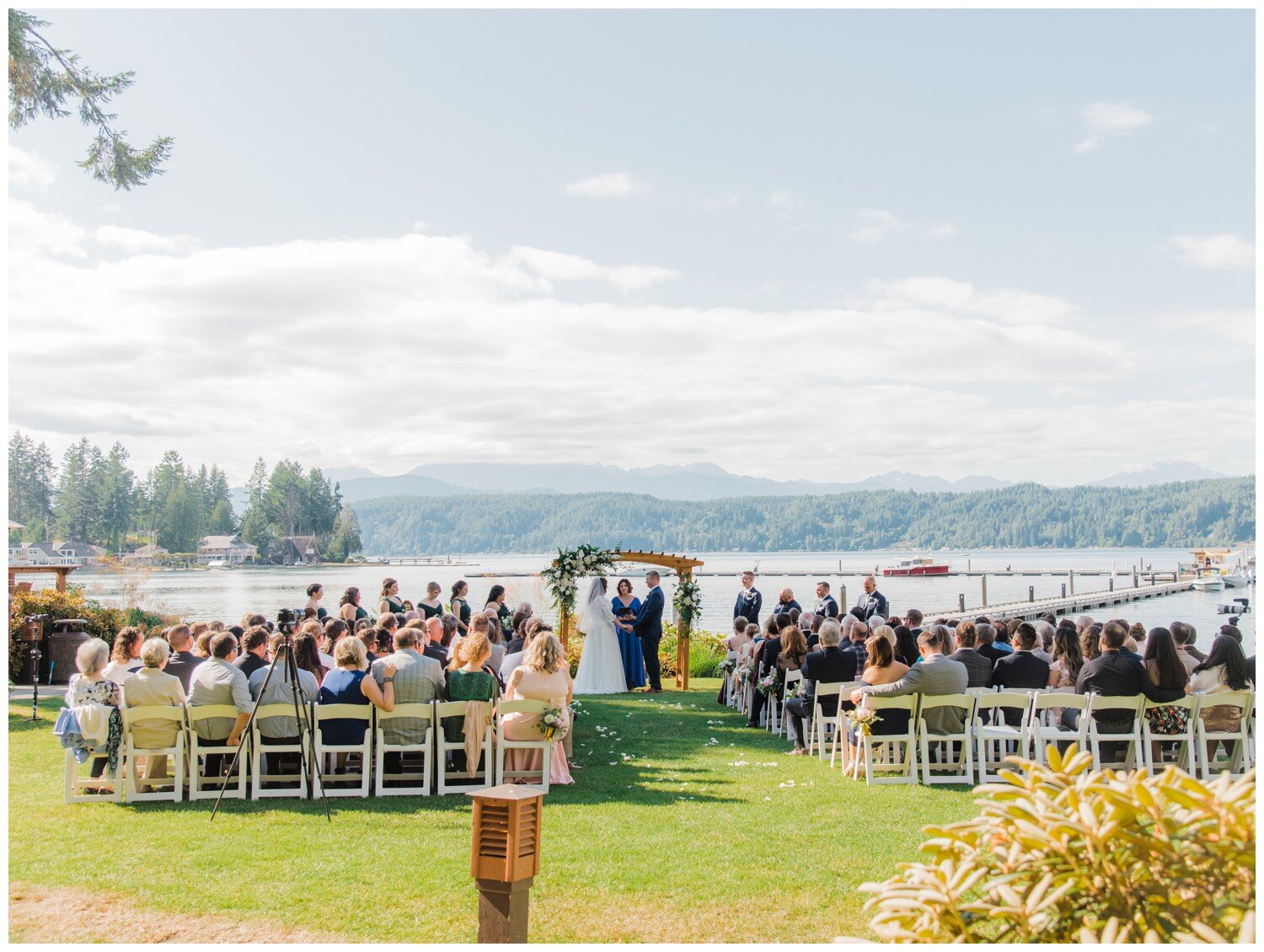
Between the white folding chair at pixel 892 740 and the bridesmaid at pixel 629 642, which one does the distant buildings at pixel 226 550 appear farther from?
the white folding chair at pixel 892 740

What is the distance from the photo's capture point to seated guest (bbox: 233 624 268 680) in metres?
9.15

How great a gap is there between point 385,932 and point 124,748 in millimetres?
3875

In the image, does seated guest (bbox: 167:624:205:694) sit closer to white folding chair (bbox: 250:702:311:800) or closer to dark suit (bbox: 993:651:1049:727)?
white folding chair (bbox: 250:702:311:800)

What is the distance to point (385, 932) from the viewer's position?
5168 millimetres

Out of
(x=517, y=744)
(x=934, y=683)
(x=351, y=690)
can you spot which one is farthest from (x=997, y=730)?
(x=351, y=690)

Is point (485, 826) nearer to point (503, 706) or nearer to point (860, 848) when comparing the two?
point (860, 848)

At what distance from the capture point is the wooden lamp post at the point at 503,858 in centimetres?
455

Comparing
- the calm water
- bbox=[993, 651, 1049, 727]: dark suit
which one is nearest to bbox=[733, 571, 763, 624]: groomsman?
the calm water

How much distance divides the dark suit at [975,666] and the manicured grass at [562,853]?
1546 mm

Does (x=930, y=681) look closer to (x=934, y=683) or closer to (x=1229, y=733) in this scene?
(x=934, y=683)

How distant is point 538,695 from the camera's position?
29.5 ft

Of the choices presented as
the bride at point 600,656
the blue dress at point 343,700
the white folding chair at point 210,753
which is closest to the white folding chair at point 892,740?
the blue dress at point 343,700

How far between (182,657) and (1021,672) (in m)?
7.59

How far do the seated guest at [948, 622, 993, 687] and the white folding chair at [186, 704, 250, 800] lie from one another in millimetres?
6106
